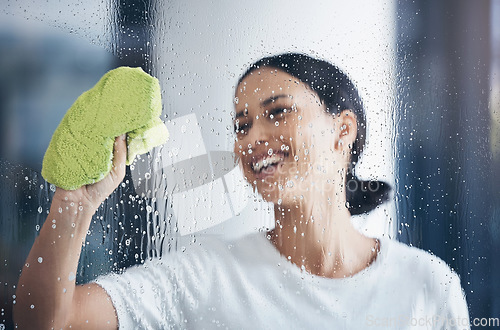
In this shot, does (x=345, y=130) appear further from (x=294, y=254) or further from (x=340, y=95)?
(x=294, y=254)

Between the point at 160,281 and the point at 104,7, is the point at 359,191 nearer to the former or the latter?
the point at 160,281

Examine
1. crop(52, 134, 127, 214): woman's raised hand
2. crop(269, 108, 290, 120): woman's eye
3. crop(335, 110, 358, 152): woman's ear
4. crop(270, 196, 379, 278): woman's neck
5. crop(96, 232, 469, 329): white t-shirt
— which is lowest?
crop(96, 232, 469, 329): white t-shirt

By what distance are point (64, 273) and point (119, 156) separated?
221 millimetres

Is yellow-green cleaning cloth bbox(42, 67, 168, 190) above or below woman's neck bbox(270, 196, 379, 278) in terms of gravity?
above

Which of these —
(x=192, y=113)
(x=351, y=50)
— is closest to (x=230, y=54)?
(x=192, y=113)

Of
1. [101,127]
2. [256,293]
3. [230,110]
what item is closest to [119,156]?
[101,127]

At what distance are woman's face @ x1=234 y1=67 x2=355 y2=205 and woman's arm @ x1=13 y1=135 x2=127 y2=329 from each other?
23 centimetres

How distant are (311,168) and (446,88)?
329 mm

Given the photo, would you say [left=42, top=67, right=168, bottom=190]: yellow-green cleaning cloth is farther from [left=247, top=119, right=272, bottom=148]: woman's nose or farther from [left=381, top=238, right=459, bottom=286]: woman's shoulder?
[left=381, top=238, right=459, bottom=286]: woman's shoulder

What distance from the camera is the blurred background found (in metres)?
0.89

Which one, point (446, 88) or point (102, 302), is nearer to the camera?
point (102, 302)

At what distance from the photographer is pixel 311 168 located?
93 centimetres

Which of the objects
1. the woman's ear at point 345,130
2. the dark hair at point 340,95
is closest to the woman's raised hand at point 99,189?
the dark hair at point 340,95

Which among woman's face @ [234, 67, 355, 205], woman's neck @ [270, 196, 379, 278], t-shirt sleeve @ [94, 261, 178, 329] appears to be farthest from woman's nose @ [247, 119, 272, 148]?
t-shirt sleeve @ [94, 261, 178, 329]
